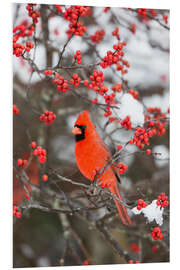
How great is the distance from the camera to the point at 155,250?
7.96ft

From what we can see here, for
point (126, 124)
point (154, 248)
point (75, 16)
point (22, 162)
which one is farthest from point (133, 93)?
point (154, 248)

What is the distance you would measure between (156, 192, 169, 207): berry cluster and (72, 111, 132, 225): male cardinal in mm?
223

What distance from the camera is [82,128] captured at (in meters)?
2.18

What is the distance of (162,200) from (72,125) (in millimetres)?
737

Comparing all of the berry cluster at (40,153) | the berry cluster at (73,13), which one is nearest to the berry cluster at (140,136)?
the berry cluster at (40,153)

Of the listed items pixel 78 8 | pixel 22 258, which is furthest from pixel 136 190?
pixel 78 8

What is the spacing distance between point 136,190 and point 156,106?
582 mm

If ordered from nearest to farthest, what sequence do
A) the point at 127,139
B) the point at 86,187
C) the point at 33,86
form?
the point at 86,187 < the point at 127,139 < the point at 33,86

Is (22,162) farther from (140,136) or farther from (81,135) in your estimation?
(140,136)

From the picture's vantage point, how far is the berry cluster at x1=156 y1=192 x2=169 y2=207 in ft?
7.42

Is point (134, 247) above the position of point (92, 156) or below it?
below

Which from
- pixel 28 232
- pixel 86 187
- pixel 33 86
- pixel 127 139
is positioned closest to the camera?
pixel 86 187

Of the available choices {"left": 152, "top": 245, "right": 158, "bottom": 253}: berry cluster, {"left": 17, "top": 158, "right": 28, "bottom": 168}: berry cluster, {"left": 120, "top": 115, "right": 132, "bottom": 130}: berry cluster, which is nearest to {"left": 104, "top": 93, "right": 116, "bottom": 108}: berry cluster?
{"left": 120, "top": 115, "right": 132, "bottom": 130}: berry cluster
